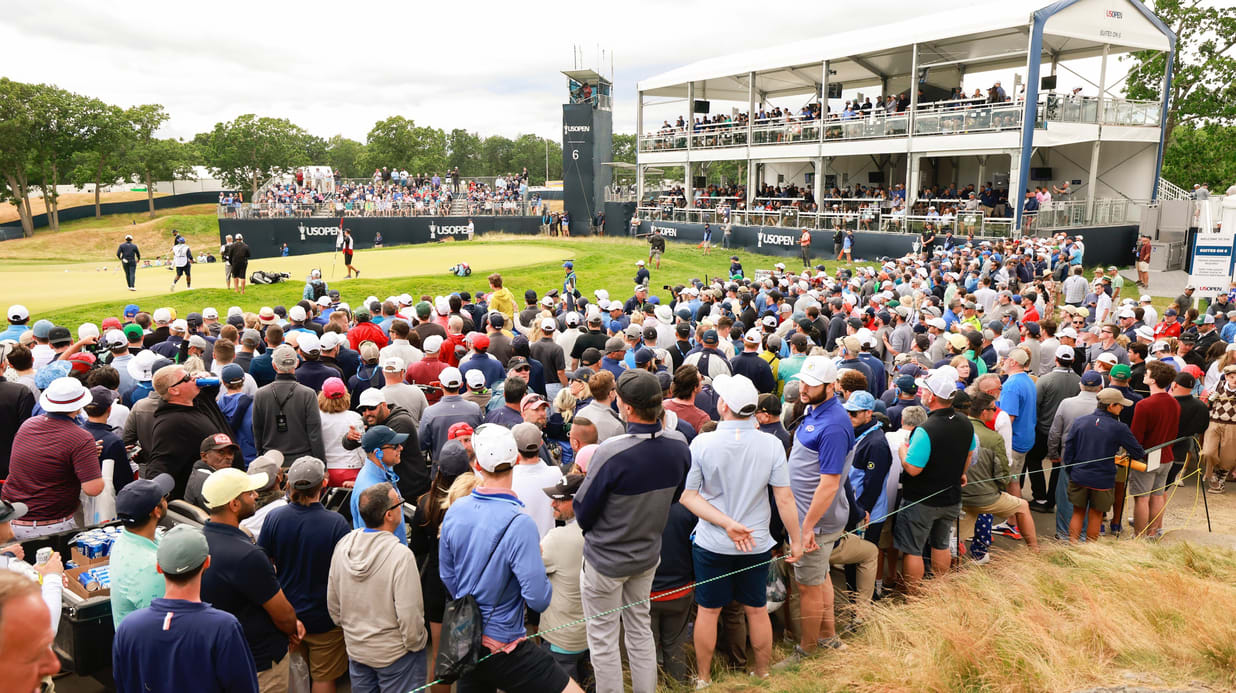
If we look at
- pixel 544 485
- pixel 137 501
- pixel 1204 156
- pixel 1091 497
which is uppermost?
pixel 1204 156

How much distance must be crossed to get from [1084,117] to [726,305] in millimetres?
22399

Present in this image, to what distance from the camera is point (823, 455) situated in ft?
16.4

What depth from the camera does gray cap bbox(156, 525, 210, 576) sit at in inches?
123

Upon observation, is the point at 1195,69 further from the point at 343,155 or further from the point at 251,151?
the point at 343,155

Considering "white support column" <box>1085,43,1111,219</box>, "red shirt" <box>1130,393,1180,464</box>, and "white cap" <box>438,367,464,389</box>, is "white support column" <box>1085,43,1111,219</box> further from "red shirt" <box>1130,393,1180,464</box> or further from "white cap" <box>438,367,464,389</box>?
"white cap" <box>438,367,464,389</box>

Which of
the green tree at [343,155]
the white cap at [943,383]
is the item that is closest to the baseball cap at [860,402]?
the white cap at [943,383]

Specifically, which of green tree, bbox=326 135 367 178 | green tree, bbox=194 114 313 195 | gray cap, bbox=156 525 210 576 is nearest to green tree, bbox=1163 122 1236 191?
gray cap, bbox=156 525 210 576

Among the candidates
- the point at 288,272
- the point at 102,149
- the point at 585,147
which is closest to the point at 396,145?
the point at 102,149

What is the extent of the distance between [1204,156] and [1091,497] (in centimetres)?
4412

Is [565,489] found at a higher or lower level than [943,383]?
lower

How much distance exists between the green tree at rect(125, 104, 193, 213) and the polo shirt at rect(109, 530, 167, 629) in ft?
262

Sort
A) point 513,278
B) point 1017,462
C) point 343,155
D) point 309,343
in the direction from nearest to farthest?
point 309,343 < point 1017,462 < point 513,278 < point 343,155

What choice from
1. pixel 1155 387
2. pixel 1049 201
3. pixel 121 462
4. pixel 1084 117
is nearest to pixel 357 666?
pixel 121 462

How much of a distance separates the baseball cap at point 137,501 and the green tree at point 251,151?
87.6 metres
